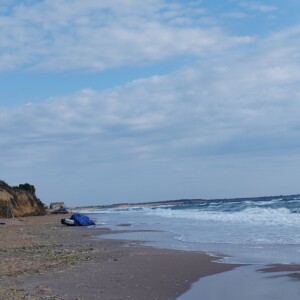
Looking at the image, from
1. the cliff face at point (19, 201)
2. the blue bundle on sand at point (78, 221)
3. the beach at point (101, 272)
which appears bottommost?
the beach at point (101, 272)

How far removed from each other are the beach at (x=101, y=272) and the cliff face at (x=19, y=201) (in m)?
38.1

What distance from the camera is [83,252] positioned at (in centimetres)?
1731

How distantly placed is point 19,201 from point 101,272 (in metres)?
54.5

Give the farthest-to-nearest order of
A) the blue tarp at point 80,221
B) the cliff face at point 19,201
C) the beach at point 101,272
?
the cliff face at point 19,201
the blue tarp at point 80,221
the beach at point 101,272

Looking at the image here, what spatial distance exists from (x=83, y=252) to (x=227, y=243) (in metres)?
5.26

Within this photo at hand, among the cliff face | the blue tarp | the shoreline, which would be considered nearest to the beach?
the shoreline

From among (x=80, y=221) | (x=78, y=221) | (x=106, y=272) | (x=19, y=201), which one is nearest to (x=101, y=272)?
(x=106, y=272)

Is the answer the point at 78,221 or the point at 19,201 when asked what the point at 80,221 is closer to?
the point at 78,221

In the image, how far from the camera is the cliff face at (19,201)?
55312 mm

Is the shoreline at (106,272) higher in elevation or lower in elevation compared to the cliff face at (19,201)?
lower

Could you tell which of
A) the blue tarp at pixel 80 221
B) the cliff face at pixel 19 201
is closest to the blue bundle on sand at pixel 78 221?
the blue tarp at pixel 80 221

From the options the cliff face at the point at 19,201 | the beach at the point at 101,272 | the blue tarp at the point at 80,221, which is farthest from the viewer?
the cliff face at the point at 19,201

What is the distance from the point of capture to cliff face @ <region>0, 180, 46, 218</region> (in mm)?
55312

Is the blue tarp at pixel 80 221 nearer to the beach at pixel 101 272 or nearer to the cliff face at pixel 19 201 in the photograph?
the cliff face at pixel 19 201
